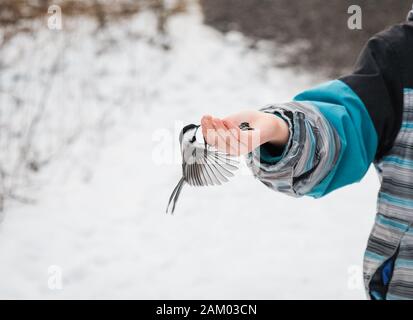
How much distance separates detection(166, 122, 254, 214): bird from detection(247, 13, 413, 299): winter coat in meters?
0.25

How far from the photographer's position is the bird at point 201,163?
0.85 m

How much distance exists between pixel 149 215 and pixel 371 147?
91.3 inches

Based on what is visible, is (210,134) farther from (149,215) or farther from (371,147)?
(149,215)

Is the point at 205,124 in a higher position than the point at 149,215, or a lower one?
higher

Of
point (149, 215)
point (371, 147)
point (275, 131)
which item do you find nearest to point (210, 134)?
point (275, 131)

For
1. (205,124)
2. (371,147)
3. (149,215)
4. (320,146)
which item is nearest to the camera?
(205,124)

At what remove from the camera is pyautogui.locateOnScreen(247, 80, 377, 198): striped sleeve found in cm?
108

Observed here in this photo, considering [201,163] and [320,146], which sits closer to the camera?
[201,163]

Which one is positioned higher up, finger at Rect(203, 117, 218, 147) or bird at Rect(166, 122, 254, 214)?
finger at Rect(203, 117, 218, 147)

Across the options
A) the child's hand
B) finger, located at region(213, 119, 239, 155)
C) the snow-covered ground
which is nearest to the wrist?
the child's hand

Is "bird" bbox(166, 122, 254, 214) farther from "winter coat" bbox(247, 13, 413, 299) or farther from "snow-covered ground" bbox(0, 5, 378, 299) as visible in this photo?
"snow-covered ground" bbox(0, 5, 378, 299)

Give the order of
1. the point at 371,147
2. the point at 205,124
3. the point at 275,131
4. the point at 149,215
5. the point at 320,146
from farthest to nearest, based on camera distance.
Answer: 1. the point at 149,215
2. the point at 371,147
3. the point at 320,146
4. the point at 275,131
5. the point at 205,124

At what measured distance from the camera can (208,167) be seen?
2.81 feet
